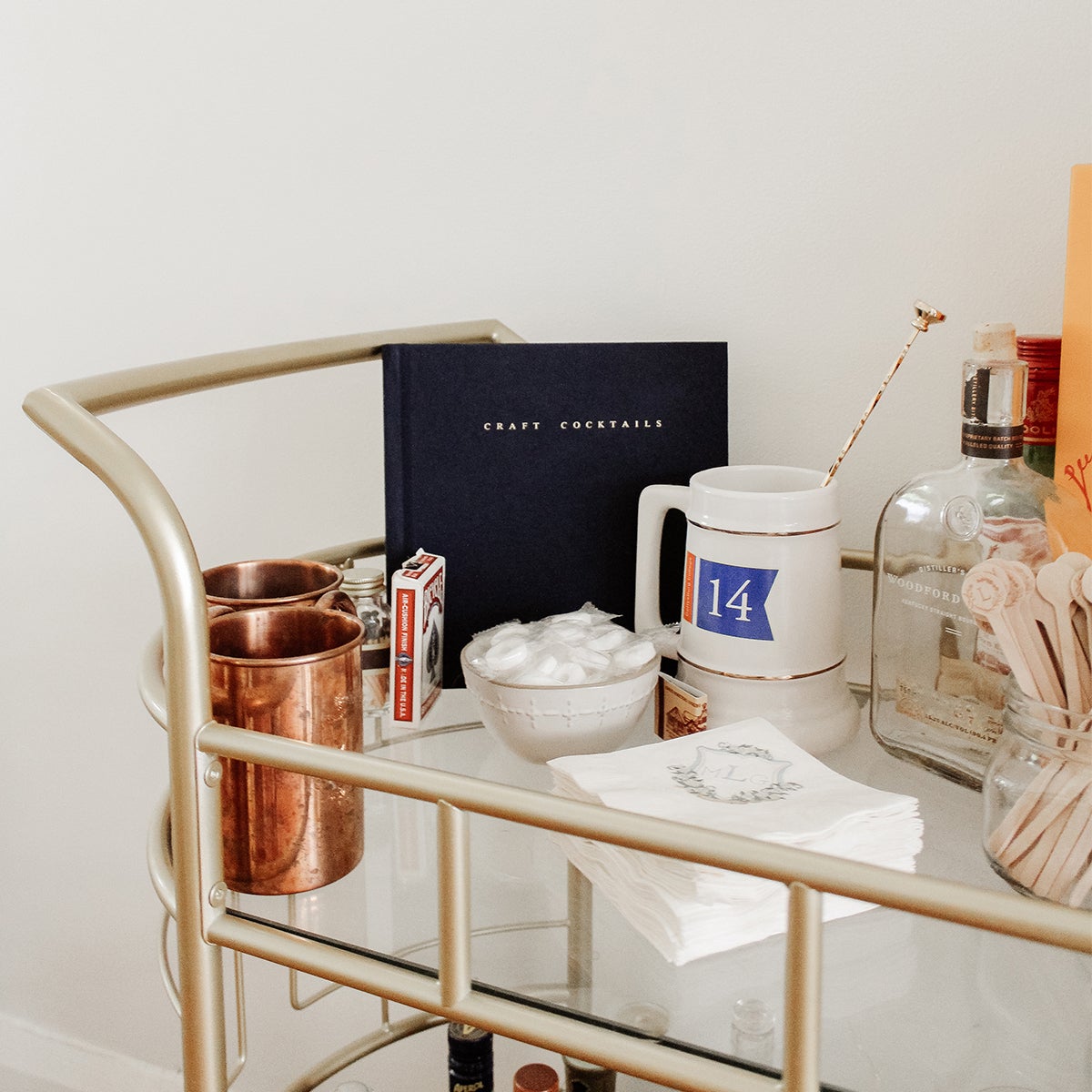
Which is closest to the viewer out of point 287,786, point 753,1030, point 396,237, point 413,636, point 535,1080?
point 753,1030

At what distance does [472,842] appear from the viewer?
0.63 metres

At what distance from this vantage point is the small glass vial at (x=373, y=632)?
0.77 meters

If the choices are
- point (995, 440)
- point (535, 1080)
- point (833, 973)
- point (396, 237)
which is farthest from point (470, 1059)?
point (396, 237)

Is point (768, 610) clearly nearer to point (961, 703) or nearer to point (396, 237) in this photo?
point (961, 703)

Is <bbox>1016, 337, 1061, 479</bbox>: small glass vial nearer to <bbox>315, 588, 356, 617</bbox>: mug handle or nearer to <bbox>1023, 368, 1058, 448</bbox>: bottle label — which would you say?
<bbox>1023, 368, 1058, 448</bbox>: bottle label

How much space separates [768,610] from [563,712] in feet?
0.45

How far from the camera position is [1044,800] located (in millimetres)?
531

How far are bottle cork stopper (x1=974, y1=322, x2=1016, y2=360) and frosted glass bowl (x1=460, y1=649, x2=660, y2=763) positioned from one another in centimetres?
25

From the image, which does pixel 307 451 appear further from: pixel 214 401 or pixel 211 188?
pixel 211 188

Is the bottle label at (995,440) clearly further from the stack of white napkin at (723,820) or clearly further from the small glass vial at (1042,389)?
the stack of white napkin at (723,820)

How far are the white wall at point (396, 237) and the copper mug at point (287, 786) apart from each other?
0.44 metres

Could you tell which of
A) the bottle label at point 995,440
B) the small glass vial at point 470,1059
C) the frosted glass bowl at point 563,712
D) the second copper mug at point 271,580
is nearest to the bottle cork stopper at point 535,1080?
the small glass vial at point 470,1059

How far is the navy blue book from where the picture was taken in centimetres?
79

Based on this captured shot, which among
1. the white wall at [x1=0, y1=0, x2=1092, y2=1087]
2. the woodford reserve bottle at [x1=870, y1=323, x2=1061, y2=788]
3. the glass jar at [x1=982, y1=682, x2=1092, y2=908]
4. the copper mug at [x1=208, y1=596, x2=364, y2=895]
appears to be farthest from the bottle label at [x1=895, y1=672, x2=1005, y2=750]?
the copper mug at [x1=208, y1=596, x2=364, y2=895]
